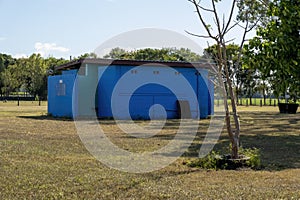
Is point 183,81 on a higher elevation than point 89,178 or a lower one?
higher

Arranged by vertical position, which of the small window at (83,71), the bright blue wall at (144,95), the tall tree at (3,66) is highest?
the tall tree at (3,66)

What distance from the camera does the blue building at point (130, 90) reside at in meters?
23.4

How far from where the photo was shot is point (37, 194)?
5.54 metres

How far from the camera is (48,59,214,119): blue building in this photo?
23.4 metres

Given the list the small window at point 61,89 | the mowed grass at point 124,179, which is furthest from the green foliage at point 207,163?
the small window at point 61,89

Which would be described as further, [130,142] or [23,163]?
[130,142]

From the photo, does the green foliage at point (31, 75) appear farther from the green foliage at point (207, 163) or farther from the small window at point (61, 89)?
the green foliage at point (207, 163)

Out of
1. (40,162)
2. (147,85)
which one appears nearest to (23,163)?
(40,162)

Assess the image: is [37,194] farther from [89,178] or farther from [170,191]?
[170,191]

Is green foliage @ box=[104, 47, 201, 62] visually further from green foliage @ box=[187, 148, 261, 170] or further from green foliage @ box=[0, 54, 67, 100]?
green foliage @ box=[187, 148, 261, 170]

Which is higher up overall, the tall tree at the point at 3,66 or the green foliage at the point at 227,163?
the tall tree at the point at 3,66

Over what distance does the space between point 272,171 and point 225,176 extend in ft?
3.71

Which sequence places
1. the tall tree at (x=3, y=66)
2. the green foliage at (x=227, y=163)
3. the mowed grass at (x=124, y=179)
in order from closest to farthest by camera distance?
1. the mowed grass at (x=124, y=179)
2. the green foliage at (x=227, y=163)
3. the tall tree at (x=3, y=66)

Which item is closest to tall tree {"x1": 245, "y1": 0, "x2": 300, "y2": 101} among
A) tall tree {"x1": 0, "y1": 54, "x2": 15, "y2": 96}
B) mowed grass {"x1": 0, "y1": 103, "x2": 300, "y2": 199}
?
mowed grass {"x1": 0, "y1": 103, "x2": 300, "y2": 199}
